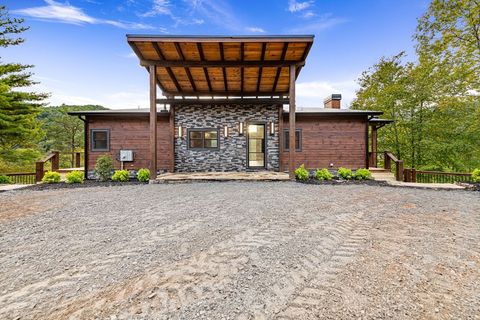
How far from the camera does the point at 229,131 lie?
11086 mm

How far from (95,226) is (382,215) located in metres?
5.02

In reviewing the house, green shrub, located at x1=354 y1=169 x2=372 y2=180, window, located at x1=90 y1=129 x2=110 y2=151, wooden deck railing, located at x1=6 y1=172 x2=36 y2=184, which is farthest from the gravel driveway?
wooden deck railing, located at x1=6 y1=172 x2=36 y2=184

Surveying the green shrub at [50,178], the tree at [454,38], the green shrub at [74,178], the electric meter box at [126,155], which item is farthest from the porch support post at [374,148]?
the green shrub at [50,178]

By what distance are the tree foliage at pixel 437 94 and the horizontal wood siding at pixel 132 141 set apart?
15.4 m

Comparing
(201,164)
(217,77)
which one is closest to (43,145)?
(201,164)

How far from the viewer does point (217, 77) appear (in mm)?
9336

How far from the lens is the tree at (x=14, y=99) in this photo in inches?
525

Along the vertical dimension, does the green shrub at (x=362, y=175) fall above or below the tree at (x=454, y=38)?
below

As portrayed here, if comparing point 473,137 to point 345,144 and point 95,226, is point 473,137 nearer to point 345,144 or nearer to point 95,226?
point 345,144

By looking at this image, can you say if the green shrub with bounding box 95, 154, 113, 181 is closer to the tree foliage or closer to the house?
the house

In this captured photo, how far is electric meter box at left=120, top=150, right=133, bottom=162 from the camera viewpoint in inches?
418

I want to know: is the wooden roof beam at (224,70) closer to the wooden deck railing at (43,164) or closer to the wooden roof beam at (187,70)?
the wooden roof beam at (187,70)

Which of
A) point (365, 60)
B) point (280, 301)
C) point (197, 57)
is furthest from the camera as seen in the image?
point (365, 60)

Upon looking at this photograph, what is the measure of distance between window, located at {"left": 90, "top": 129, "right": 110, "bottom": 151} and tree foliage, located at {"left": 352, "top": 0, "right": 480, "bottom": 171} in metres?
17.8
